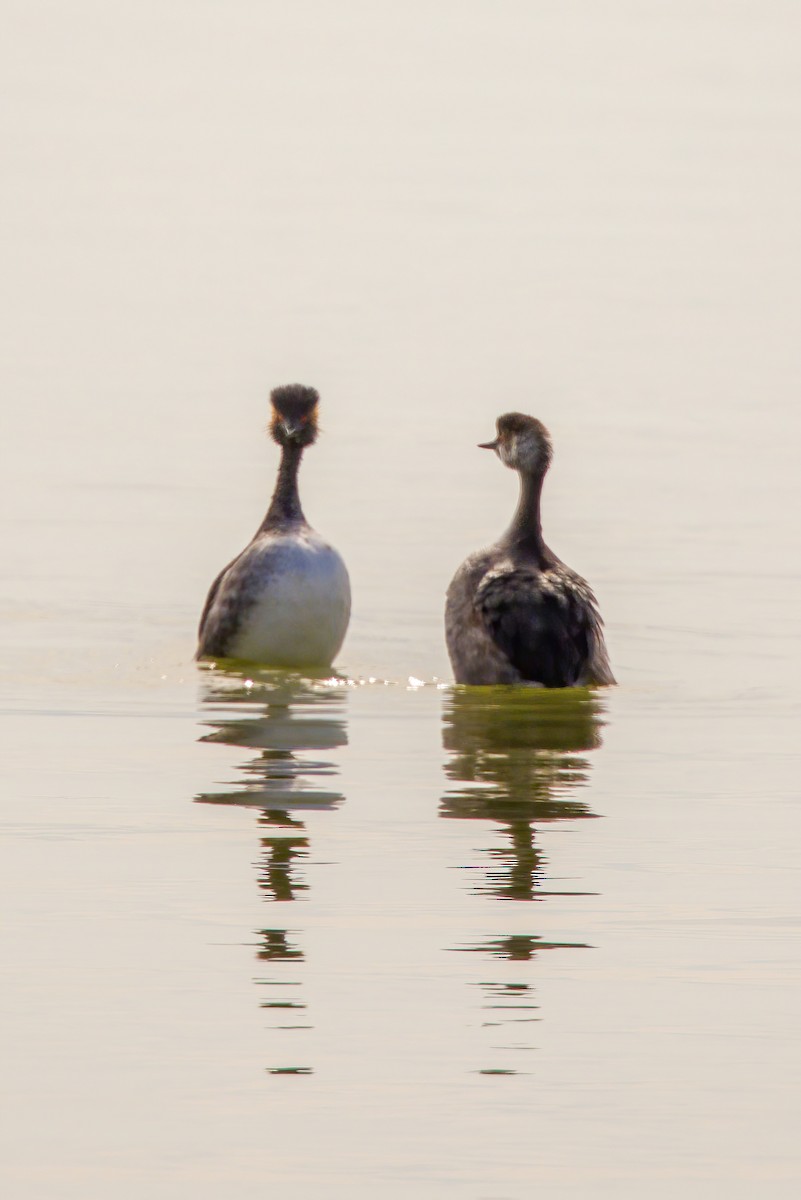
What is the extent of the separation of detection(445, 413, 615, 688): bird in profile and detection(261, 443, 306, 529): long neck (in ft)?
4.33

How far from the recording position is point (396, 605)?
1886 cm

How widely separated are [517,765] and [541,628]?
8.63ft

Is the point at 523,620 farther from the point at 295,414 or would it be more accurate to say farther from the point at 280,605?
the point at 295,414

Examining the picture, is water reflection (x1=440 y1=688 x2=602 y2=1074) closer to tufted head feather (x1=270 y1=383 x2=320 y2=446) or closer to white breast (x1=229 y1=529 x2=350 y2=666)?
white breast (x1=229 y1=529 x2=350 y2=666)

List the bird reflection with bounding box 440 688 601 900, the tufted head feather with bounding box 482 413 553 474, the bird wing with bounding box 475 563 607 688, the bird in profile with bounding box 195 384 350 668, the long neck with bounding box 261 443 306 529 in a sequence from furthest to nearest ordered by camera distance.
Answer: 1. the long neck with bounding box 261 443 306 529
2. the tufted head feather with bounding box 482 413 553 474
3. the bird in profile with bounding box 195 384 350 668
4. the bird wing with bounding box 475 563 607 688
5. the bird reflection with bounding box 440 688 601 900

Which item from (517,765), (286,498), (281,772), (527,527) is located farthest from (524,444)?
(281,772)

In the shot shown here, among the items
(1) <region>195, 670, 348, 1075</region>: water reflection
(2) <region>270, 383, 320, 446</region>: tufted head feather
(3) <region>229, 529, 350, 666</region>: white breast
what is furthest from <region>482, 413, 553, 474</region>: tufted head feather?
(1) <region>195, 670, 348, 1075</region>: water reflection

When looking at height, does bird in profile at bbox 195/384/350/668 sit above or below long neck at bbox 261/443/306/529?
below

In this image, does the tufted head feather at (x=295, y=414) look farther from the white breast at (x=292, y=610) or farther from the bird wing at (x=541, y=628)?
the bird wing at (x=541, y=628)

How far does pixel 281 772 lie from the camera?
1256 cm

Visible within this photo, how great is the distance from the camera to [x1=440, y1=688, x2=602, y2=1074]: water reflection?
30.3 feet

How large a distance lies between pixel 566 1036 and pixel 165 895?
2100 mm

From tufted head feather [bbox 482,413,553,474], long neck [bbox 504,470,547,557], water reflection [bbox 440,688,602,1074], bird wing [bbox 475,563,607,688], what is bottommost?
water reflection [bbox 440,688,602,1074]

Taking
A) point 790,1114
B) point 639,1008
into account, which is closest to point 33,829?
point 639,1008
